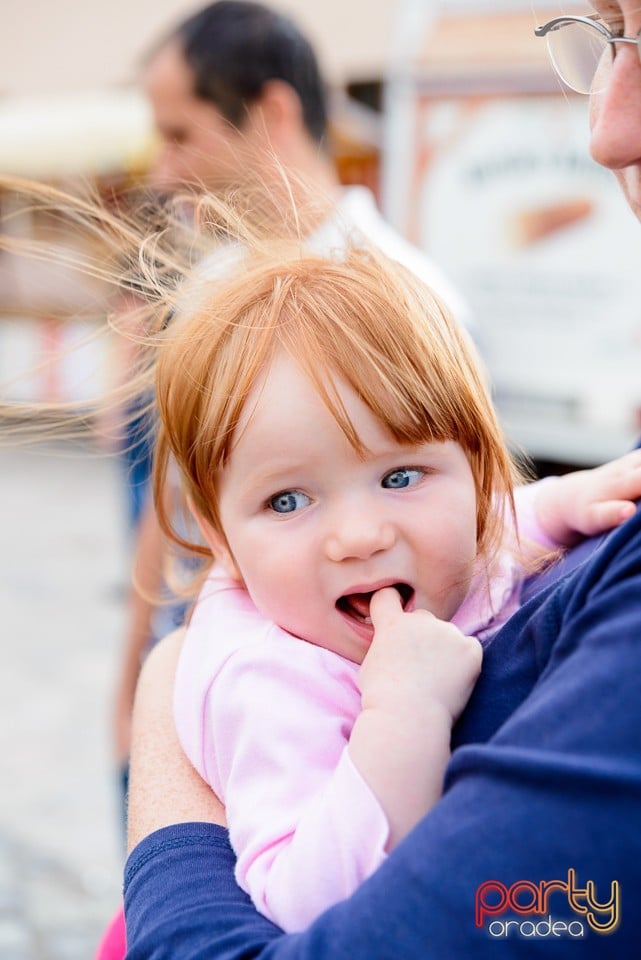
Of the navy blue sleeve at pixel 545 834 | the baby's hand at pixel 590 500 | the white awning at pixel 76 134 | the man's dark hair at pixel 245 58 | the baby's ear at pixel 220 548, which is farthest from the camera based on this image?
the white awning at pixel 76 134

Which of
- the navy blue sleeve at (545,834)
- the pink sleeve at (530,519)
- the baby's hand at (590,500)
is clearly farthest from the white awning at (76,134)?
the navy blue sleeve at (545,834)

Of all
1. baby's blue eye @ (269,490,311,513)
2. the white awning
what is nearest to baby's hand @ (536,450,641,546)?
baby's blue eye @ (269,490,311,513)

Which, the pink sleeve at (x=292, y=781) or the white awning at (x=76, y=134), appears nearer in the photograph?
the pink sleeve at (x=292, y=781)

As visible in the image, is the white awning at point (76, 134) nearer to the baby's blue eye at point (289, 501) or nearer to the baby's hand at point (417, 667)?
the baby's blue eye at point (289, 501)

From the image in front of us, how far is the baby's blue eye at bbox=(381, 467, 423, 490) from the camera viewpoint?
1328mm

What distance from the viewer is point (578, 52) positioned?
4.60ft

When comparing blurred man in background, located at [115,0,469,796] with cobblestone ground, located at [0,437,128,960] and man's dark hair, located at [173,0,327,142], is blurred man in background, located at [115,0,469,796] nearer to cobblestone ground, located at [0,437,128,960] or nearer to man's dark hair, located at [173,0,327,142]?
man's dark hair, located at [173,0,327,142]

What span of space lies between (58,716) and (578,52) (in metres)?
4.49

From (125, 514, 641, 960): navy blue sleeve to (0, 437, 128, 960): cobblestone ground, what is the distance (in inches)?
33.7

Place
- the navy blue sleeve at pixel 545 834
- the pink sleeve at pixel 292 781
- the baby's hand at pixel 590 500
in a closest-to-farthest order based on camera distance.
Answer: the navy blue sleeve at pixel 545 834 → the pink sleeve at pixel 292 781 → the baby's hand at pixel 590 500

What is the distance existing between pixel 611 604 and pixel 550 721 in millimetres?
114

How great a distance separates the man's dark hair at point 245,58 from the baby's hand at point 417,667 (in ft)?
7.32

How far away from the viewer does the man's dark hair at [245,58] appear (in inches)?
121

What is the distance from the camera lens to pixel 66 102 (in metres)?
10.4
